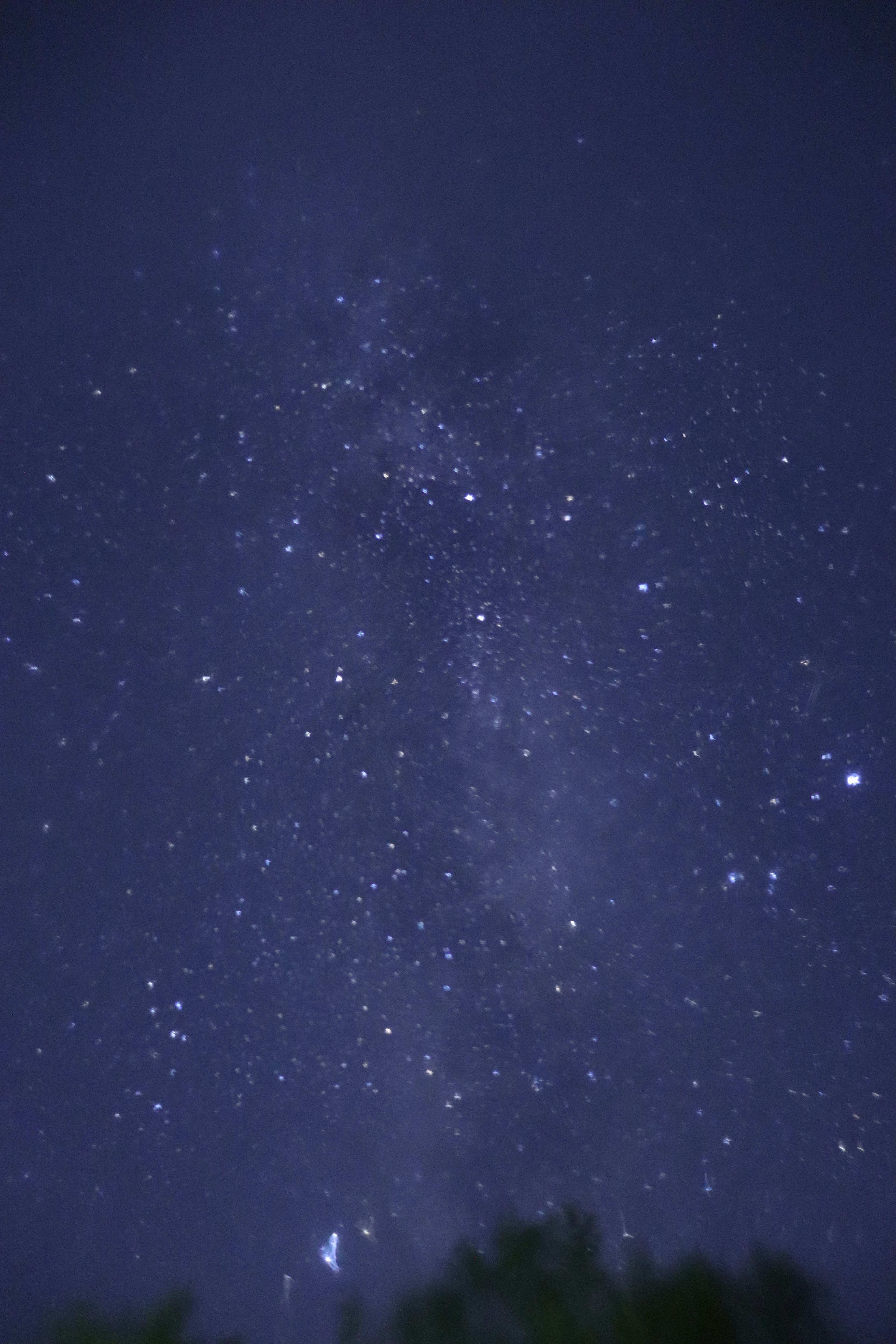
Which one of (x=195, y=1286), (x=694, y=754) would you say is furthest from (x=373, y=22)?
(x=195, y=1286)

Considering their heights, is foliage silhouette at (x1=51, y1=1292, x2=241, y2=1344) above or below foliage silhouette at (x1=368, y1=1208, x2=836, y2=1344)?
above

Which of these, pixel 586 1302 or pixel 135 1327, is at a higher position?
pixel 135 1327

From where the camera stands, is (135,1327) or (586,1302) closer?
(135,1327)

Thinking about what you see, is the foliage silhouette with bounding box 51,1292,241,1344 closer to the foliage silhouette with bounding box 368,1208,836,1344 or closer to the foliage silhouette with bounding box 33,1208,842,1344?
the foliage silhouette with bounding box 33,1208,842,1344

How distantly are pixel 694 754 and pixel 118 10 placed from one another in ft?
15.4

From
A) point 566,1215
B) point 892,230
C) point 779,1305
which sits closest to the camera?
point 892,230

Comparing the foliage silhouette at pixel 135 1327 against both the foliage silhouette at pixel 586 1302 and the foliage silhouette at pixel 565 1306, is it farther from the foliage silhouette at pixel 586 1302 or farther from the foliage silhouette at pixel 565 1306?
the foliage silhouette at pixel 586 1302

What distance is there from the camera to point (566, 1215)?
5.00 m

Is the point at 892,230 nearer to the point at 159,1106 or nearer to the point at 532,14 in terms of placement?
the point at 532,14

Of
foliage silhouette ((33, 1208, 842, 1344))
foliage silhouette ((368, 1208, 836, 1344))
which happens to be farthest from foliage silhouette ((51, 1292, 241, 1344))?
foliage silhouette ((368, 1208, 836, 1344))

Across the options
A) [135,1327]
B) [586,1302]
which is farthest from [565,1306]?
[135,1327]

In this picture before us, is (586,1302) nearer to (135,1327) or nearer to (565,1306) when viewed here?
(565,1306)

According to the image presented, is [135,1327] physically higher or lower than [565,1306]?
higher

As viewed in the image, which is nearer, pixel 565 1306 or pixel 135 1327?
pixel 135 1327
